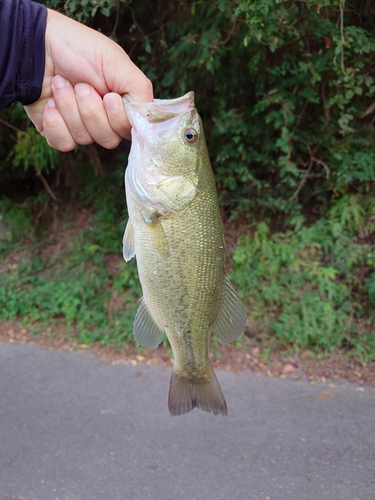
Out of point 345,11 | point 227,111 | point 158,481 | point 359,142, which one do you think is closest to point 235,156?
Result: point 227,111

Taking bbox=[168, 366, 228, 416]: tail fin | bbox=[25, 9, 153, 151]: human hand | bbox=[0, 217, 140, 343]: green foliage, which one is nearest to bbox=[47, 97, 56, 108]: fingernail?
bbox=[25, 9, 153, 151]: human hand

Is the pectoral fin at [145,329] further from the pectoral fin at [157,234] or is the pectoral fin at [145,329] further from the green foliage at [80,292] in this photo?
the green foliage at [80,292]

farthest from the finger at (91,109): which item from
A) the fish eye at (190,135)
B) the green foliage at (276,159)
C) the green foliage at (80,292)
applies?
the green foliage at (80,292)

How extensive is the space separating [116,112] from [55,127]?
330 mm

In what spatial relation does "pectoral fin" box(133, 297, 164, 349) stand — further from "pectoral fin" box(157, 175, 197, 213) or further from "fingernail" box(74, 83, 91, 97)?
"fingernail" box(74, 83, 91, 97)

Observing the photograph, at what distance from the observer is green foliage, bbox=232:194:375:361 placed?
15.7ft

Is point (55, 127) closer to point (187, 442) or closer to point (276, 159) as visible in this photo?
point (187, 442)

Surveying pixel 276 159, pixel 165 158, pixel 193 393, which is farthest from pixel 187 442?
pixel 276 159

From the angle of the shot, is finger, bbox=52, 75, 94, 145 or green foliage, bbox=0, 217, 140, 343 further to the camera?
green foliage, bbox=0, 217, 140, 343

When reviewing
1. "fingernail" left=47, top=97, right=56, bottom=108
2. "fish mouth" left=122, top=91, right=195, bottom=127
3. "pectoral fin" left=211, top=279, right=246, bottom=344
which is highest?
"fish mouth" left=122, top=91, right=195, bottom=127

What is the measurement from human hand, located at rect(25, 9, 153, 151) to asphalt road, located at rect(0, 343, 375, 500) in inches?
107

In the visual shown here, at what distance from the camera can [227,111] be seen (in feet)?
17.4

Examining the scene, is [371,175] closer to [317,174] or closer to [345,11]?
[317,174]

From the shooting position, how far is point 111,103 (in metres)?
1.79
